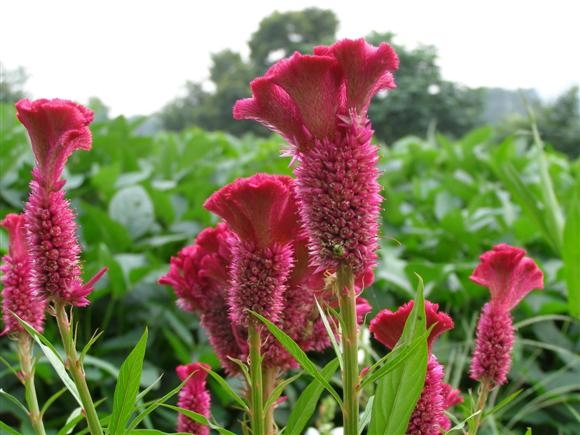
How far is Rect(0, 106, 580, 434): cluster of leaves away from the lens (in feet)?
8.38

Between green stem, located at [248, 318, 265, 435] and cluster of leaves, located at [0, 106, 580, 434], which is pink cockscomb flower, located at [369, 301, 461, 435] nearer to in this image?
green stem, located at [248, 318, 265, 435]

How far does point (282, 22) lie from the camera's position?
5262 centimetres

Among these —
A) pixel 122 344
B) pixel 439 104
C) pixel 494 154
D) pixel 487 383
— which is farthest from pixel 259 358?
pixel 439 104

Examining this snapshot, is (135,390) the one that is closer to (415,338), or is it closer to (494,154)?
(415,338)

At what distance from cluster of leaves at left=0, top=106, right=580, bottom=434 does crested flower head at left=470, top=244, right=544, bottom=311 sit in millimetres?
794

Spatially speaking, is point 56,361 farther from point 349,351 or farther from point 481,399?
point 481,399

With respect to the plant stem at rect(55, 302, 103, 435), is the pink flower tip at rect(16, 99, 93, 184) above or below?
above

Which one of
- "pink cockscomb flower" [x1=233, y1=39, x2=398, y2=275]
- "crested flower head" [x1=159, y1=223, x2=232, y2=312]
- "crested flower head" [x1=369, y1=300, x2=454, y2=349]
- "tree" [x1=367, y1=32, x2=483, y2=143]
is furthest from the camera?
"tree" [x1=367, y1=32, x2=483, y2=143]

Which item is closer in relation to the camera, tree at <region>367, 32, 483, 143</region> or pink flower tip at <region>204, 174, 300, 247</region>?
pink flower tip at <region>204, 174, 300, 247</region>

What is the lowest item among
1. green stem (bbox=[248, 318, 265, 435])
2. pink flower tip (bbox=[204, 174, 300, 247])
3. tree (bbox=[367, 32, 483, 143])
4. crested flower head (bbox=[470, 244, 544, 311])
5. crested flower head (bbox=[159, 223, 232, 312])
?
green stem (bbox=[248, 318, 265, 435])

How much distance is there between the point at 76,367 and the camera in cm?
76

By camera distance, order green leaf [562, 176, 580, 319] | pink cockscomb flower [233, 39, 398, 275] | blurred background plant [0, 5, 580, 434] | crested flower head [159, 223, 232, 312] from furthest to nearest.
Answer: blurred background plant [0, 5, 580, 434], green leaf [562, 176, 580, 319], crested flower head [159, 223, 232, 312], pink cockscomb flower [233, 39, 398, 275]

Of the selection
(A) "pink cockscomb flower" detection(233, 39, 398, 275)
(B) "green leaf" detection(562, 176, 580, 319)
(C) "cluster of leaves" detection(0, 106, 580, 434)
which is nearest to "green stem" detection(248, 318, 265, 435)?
(A) "pink cockscomb flower" detection(233, 39, 398, 275)

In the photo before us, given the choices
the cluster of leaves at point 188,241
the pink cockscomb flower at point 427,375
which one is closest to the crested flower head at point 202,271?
the pink cockscomb flower at point 427,375
